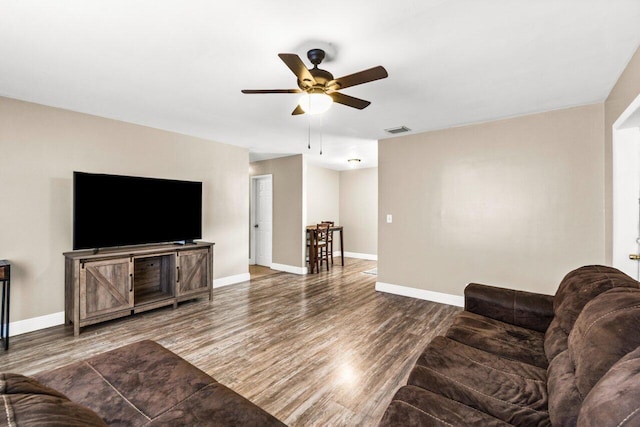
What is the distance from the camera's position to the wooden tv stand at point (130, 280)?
295 centimetres

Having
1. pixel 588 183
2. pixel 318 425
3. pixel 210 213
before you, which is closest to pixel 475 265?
pixel 588 183

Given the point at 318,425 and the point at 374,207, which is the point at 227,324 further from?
the point at 374,207

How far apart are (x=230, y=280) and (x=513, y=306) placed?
4.06 metres

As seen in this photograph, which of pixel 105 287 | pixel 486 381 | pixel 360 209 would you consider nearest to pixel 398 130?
pixel 486 381

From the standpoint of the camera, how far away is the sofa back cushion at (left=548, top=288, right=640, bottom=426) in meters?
1.00

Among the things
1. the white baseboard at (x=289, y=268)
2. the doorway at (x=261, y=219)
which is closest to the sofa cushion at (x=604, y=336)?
the white baseboard at (x=289, y=268)

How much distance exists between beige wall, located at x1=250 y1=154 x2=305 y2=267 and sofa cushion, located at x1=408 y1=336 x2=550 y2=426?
4.31 metres

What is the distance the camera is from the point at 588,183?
3.11m

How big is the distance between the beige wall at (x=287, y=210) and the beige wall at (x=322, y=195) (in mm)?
832

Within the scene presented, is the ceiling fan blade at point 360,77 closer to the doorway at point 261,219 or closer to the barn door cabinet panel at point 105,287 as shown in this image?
the barn door cabinet panel at point 105,287

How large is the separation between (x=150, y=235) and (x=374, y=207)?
5224 mm

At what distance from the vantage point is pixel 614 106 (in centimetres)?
264

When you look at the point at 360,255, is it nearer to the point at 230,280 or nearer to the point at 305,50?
the point at 230,280

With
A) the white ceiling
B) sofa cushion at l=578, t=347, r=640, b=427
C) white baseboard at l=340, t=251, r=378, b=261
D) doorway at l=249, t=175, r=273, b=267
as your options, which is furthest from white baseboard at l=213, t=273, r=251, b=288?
sofa cushion at l=578, t=347, r=640, b=427
